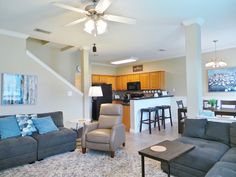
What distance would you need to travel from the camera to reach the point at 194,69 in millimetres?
3494

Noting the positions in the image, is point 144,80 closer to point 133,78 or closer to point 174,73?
point 133,78

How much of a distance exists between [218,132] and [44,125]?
10.7 ft

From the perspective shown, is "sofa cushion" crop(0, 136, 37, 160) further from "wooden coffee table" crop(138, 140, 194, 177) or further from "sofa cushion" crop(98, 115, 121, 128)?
"wooden coffee table" crop(138, 140, 194, 177)

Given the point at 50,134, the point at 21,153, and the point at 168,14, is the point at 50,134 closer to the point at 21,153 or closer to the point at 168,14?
the point at 21,153

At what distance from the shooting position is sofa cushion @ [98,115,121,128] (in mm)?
4055

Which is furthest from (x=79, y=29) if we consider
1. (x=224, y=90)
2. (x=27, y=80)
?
(x=224, y=90)

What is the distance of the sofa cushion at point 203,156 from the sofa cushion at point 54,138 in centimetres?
222

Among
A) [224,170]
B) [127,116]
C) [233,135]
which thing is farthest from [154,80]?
[224,170]

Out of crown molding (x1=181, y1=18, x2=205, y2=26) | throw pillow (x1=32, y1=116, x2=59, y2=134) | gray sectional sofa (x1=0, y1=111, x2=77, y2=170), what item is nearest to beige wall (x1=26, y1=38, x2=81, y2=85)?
gray sectional sofa (x1=0, y1=111, x2=77, y2=170)

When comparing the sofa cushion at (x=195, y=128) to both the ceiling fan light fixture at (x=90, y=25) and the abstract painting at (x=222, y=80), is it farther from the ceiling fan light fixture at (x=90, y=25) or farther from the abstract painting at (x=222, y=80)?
the abstract painting at (x=222, y=80)

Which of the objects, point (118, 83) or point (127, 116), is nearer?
point (127, 116)

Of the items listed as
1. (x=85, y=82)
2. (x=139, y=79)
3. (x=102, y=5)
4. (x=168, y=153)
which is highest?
(x=102, y=5)

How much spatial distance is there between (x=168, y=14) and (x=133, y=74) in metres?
5.51

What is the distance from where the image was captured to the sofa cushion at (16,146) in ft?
9.64
